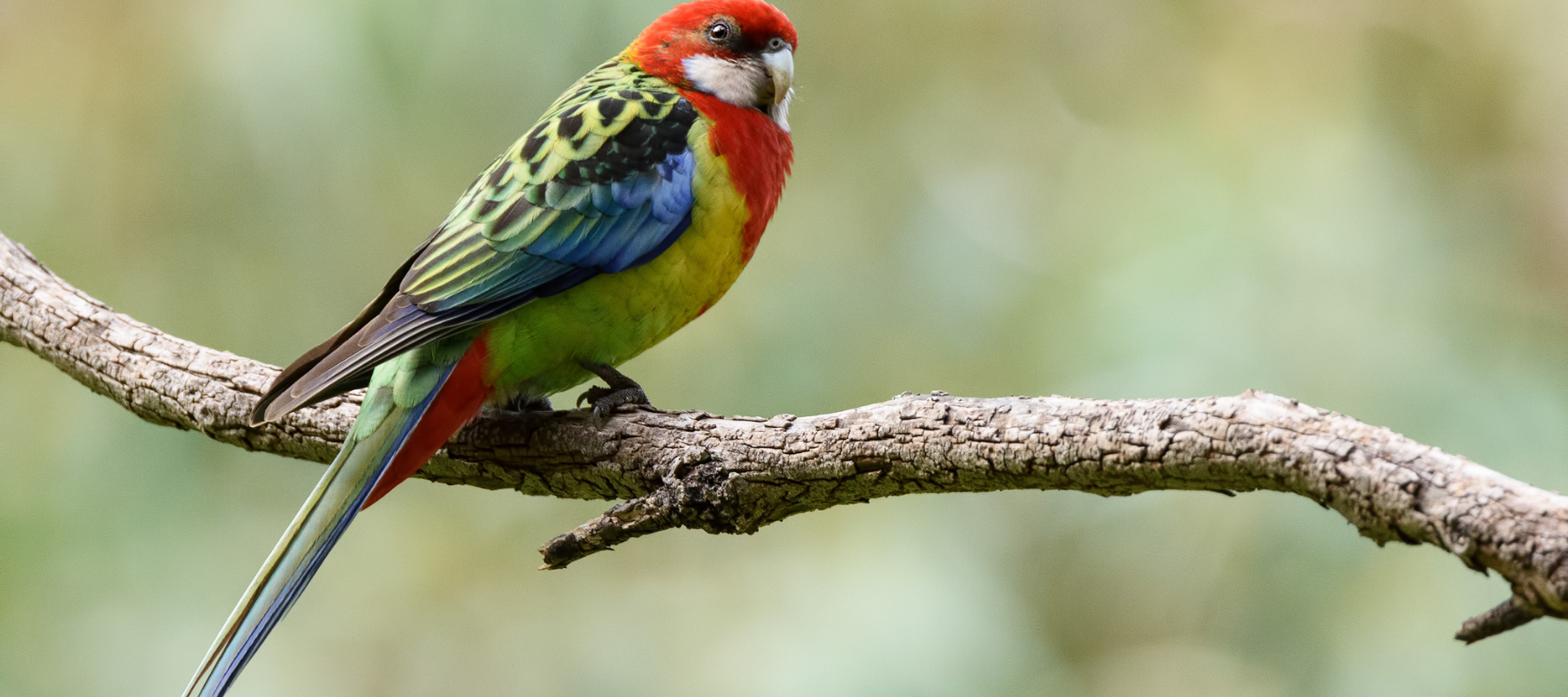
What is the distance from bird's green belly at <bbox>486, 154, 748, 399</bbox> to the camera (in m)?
2.80

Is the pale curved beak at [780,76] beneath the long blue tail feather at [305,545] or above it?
above

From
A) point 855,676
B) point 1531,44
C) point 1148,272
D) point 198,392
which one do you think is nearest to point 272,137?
point 198,392

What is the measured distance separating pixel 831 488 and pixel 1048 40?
3.94 m

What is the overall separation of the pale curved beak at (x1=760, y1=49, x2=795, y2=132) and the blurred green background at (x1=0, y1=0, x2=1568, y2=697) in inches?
56.1

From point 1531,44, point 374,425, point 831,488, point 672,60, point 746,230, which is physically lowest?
point 831,488

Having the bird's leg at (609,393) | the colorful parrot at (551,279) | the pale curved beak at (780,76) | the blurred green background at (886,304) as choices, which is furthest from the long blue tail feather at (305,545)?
the blurred green background at (886,304)

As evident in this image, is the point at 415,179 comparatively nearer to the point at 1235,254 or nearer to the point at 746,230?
the point at 746,230

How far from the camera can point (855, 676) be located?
407cm

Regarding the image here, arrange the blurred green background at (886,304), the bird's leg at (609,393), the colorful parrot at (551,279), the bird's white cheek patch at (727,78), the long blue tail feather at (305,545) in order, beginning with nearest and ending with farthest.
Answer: the long blue tail feather at (305,545) → the colorful parrot at (551,279) → the bird's leg at (609,393) → the bird's white cheek patch at (727,78) → the blurred green background at (886,304)

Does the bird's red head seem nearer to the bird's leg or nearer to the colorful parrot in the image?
the colorful parrot

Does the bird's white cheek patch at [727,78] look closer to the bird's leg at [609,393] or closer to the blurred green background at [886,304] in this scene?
the bird's leg at [609,393]

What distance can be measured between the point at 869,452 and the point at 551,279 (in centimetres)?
93

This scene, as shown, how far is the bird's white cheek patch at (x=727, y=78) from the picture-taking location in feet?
10.6

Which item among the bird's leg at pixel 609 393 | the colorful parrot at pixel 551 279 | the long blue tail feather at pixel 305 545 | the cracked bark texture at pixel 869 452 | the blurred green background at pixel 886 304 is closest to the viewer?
the cracked bark texture at pixel 869 452
